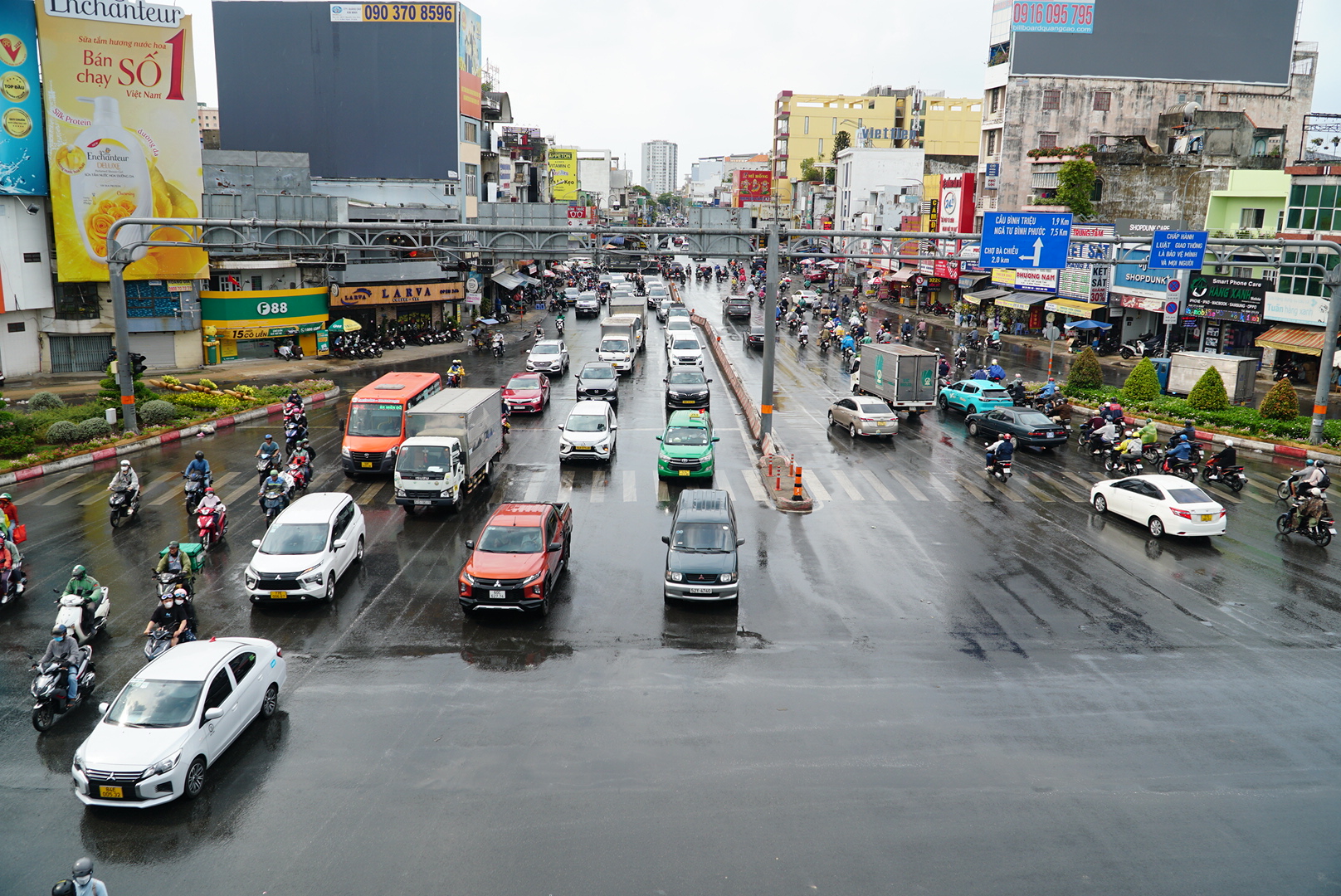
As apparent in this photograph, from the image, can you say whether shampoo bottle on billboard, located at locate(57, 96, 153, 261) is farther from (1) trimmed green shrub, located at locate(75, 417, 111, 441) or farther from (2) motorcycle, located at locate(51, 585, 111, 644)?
(2) motorcycle, located at locate(51, 585, 111, 644)

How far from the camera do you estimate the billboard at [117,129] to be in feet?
137

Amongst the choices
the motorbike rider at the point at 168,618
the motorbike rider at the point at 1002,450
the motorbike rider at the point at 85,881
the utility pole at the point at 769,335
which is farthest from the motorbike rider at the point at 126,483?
the motorbike rider at the point at 1002,450

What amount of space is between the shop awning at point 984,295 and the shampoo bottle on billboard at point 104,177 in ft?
171

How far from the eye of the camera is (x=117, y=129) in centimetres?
4322

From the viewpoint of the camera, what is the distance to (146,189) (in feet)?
145

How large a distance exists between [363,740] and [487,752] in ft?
5.84

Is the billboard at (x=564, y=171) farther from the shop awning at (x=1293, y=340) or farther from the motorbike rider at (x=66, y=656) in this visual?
the motorbike rider at (x=66, y=656)

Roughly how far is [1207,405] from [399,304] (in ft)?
143

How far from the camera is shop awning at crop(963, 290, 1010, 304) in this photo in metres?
Answer: 68.2

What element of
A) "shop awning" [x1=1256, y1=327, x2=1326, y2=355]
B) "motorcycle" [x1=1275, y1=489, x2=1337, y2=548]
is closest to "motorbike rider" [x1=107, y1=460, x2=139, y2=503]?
"motorcycle" [x1=1275, y1=489, x2=1337, y2=548]

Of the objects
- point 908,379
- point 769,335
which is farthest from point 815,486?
point 908,379

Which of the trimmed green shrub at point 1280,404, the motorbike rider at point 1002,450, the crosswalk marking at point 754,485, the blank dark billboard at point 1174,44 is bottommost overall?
the crosswalk marking at point 754,485

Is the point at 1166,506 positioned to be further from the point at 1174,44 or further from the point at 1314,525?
the point at 1174,44

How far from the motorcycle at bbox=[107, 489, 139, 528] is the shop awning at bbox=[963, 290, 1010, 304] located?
191ft
